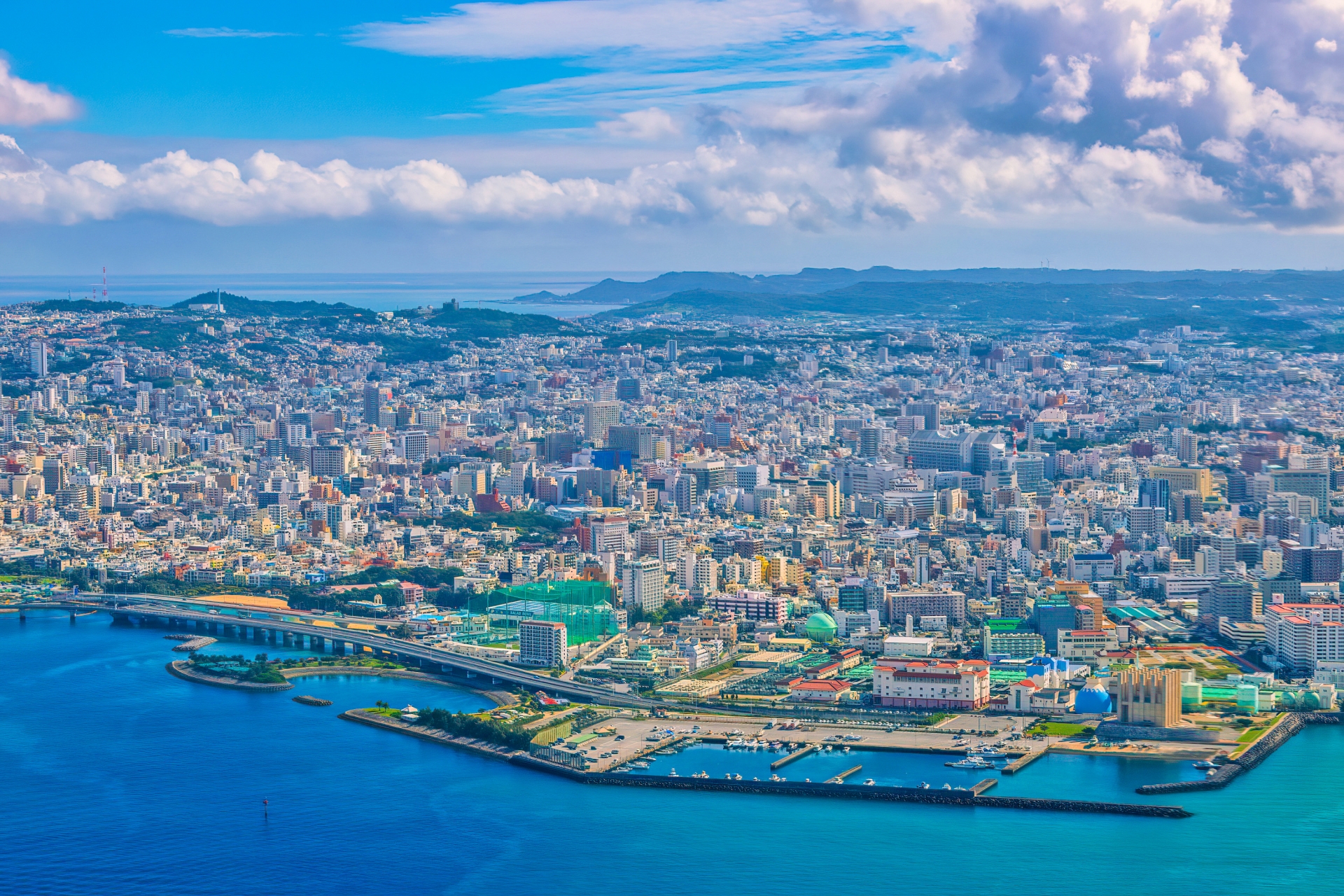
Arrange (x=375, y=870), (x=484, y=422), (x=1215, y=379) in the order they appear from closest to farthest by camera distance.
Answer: (x=375, y=870) < (x=484, y=422) < (x=1215, y=379)

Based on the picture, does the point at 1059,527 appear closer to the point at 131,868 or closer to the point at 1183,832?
the point at 1183,832

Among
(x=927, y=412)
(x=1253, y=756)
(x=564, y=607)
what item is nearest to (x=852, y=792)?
(x=1253, y=756)

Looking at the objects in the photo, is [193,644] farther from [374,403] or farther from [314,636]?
[374,403]

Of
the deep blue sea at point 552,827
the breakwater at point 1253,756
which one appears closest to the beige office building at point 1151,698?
the breakwater at point 1253,756

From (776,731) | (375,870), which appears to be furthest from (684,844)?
(776,731)

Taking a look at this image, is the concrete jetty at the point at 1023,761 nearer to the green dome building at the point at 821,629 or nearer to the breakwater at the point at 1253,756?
the breakwater at the point at 1253,756

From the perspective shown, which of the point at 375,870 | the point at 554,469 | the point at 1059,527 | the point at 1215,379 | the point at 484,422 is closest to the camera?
the point at 375,870

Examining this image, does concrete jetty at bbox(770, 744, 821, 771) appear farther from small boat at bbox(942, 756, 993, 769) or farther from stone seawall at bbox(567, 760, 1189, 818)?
small boat at bbox(942, 756, 993, 769)
